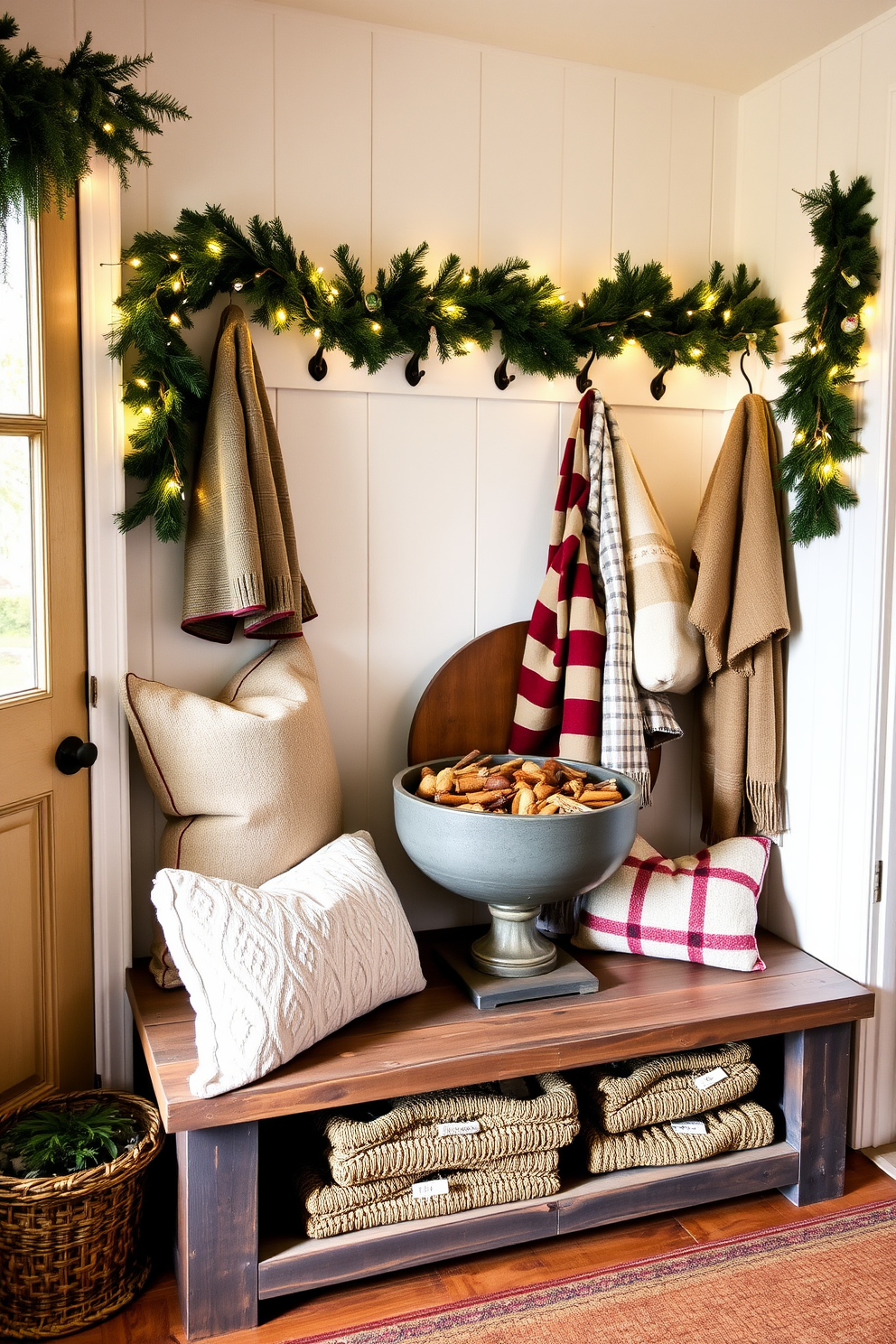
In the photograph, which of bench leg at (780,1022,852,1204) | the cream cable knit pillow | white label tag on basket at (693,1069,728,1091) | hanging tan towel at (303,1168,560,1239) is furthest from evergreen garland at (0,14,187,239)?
bench leg at (780,1022,852,1204)

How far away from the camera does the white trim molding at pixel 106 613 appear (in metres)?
1.88

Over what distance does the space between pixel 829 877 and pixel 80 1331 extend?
5.29 feet

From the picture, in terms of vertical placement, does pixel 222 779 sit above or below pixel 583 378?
below

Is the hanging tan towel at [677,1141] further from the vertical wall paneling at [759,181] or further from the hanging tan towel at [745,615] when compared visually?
the vertical wall paneling at [759,181]

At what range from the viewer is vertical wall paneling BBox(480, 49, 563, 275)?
2.22m

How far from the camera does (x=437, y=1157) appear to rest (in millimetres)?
1754

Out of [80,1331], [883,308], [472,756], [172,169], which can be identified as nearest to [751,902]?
[472,756]

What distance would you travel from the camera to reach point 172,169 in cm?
199

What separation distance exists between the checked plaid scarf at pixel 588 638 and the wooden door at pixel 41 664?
0.94m

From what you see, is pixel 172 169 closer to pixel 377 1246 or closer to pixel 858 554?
pixel 858 554

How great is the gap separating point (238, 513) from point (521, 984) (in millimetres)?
1018

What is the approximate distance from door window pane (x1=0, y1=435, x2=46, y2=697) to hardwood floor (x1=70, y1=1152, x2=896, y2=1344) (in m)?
1.05

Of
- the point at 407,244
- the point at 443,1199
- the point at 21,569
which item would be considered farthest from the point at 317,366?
the point at 443,1199

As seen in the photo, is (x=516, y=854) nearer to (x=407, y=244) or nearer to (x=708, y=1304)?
(x=708, y=1304)
